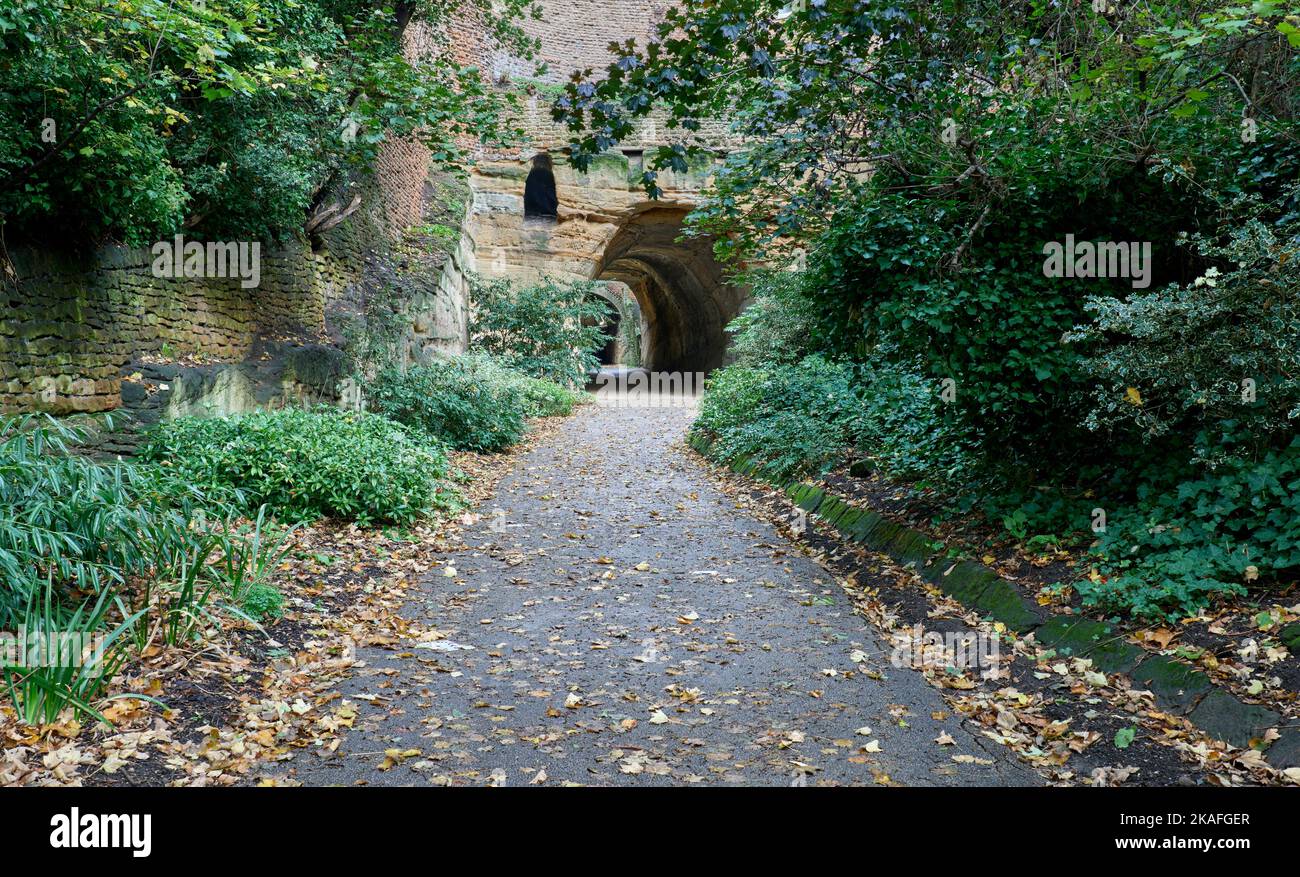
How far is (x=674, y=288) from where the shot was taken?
33.0 metres

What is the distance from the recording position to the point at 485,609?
6262mm

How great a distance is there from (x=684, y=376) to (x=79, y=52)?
1066 inches

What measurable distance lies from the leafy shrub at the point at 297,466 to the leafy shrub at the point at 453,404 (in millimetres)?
2975

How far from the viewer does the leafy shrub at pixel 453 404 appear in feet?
42.1

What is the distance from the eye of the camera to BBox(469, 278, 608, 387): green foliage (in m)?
21.7

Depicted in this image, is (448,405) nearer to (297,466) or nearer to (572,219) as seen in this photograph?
(297,466)

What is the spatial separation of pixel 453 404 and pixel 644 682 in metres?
8.93

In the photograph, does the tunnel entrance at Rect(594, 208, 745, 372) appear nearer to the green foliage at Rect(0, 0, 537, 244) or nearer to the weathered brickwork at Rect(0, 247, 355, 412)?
the green foliage at Rect(0, 0, 537, 244)

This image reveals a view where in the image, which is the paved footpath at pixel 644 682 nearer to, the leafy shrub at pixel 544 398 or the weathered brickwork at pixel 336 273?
the weathered brickwork at pixel 336 273

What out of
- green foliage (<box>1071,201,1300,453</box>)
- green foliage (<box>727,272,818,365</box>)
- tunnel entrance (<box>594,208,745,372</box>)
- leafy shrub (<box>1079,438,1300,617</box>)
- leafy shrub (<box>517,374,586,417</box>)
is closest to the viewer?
leafy shrub (<box>1079,438,1300,617</box>)

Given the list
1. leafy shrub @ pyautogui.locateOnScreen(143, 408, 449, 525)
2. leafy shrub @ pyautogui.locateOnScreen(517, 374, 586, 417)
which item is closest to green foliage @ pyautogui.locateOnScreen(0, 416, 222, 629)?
leafy shrub @ pyautogui.locateOnScreen(143, 408, 449, 525)

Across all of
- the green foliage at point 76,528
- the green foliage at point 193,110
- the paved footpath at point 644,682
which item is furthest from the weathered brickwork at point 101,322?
the paved footpath at point 644,682

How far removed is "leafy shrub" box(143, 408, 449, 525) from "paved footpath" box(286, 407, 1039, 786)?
94 cm

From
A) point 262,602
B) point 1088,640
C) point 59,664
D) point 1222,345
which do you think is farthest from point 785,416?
point 59,664
